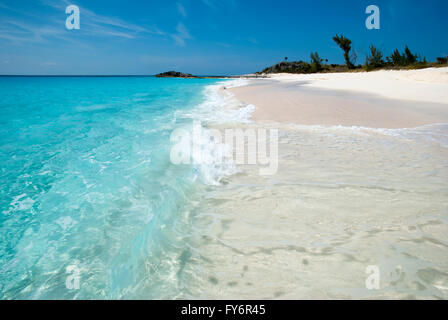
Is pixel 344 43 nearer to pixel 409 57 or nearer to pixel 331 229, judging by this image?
pixel 409 57

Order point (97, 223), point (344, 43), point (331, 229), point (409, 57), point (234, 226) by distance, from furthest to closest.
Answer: point (344, 43), point (409, 57), point (97, 223), point (234, 226), point (331, 229)

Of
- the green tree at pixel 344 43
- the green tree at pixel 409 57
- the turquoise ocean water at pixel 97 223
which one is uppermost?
the green tree at pixel 344 43

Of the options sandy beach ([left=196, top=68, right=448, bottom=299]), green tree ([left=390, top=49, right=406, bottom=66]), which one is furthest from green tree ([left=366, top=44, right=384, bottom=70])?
sandy beach ([left=196, top=68, right=448, bottom=299])

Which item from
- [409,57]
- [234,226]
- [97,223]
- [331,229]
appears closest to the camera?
[331,229]

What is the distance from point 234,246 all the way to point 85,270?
131 cm

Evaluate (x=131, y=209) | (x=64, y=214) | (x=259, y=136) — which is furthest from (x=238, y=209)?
(x=259, y=136)

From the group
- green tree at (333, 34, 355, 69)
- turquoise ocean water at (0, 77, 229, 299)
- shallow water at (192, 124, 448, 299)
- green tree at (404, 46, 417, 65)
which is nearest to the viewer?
shallow water at (192, 124, 448, 299)

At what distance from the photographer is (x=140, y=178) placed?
137 inches

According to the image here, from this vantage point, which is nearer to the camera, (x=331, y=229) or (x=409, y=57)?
(x=331, y=229)

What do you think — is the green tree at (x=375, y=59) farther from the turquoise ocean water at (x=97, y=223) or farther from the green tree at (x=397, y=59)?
the turquoise ocean water at (x=97, y=223)

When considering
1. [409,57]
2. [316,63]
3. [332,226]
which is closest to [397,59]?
[409,57]

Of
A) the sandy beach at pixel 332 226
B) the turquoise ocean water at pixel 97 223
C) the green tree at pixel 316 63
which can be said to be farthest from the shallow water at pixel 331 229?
the green tree at pixel 316 63

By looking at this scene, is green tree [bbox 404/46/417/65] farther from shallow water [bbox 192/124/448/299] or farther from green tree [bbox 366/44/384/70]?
shallow water [bbox 192/124/448/299]
